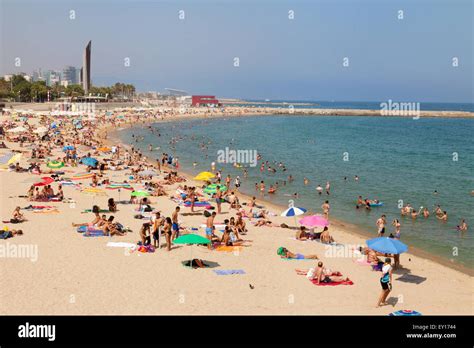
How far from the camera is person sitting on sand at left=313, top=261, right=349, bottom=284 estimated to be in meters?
11.2

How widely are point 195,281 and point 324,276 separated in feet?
10.4

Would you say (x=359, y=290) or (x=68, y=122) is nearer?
(x=359, y=290)

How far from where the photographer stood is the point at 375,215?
67.0 feet

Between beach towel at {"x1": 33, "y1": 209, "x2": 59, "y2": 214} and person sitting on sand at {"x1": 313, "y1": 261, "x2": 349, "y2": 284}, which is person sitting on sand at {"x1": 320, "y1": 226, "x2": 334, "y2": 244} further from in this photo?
beach towel at {"x1": 33, "y1": 209, "x2": 59, "y2": 214}

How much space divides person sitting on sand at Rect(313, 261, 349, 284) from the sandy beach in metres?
0.26

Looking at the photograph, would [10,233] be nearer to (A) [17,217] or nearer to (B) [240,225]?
(A) [17,217]

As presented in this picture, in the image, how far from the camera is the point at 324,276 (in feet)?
36.9

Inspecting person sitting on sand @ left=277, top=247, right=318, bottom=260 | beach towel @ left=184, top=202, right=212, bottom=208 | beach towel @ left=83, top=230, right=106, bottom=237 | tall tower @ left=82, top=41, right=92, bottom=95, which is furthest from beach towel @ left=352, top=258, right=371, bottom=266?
tall tower @ left=82, top=41, right=92, bottom=95

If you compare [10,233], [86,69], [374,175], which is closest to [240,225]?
[10,233]

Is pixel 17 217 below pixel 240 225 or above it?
above

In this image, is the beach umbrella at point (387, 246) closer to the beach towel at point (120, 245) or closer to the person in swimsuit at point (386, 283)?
the person in swimsuit at point (386, 283)
